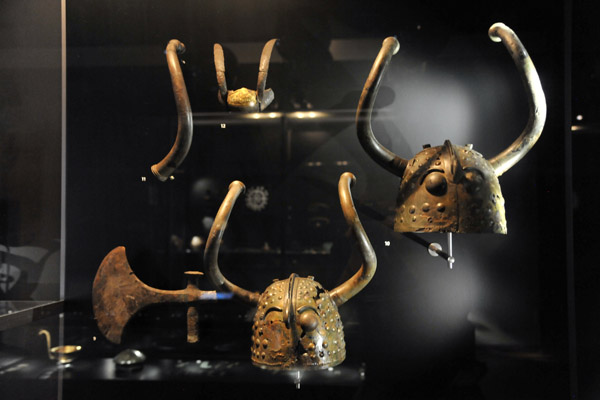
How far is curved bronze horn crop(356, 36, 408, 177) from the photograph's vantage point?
1.53 meters

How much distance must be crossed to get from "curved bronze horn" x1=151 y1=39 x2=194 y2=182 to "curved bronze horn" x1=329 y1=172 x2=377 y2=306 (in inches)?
21.1

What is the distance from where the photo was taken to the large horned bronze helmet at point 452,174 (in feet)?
4.50

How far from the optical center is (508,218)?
67.2 inches

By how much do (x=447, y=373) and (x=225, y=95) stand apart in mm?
1183

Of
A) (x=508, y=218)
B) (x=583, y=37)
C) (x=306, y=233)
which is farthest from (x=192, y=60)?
(x=583, y=37)

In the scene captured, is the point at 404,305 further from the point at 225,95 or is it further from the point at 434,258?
the point at 225,95

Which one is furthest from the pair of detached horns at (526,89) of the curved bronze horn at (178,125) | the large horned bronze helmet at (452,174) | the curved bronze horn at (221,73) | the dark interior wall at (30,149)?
the dark interior wall at (30,149)

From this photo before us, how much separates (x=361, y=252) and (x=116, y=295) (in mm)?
829

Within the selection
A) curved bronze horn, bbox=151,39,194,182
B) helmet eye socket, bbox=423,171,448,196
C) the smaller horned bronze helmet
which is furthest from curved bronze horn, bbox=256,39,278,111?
helmet eye socket, bbox=423,171,448,196

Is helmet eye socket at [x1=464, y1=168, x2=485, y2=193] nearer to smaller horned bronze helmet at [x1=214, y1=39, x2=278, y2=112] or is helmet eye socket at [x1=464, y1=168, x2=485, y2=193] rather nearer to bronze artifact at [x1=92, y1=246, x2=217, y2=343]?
smaller horned bronze helmet at [x1=214, y1=39, x2=278, y2=112]

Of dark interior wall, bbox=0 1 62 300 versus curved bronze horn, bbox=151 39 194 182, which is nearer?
curved bronze horn, bbox=151 39 194 182

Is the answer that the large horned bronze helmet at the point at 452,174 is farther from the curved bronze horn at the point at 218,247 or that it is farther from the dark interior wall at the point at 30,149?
the dark interior wall at the point at 30,149

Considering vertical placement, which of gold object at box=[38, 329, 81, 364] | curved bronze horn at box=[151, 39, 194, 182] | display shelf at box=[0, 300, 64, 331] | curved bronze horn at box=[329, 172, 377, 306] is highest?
curved bronze horn at box=[151, 39, 194, 182]

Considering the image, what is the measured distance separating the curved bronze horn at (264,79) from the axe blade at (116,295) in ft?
2.30
